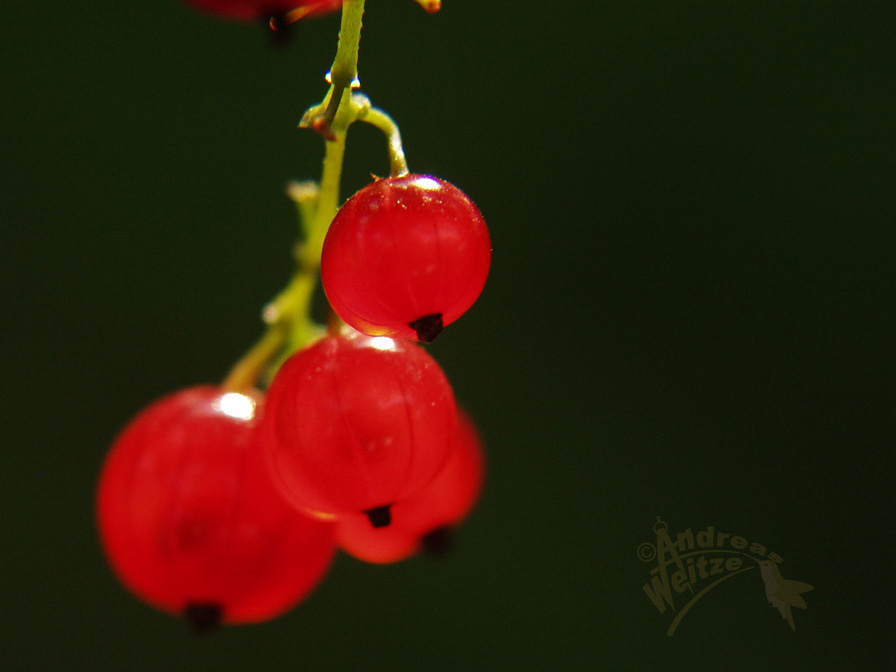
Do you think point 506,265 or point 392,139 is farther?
point 506,265

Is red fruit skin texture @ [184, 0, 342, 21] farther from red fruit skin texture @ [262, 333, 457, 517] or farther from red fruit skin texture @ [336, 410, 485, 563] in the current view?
red fruit skin texture @ [336, 410, 485, 563]

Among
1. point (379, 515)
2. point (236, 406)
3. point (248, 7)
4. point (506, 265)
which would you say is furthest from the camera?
point (506, 265)

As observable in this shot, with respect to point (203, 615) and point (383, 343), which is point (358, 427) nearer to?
point (383, 343)

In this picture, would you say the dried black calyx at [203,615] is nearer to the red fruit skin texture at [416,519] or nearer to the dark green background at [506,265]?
the red fruit skin texture at [416,519]

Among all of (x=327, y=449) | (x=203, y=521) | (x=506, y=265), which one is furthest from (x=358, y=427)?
(x=506, y=265)

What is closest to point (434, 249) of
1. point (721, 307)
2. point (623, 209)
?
point (721, 307)

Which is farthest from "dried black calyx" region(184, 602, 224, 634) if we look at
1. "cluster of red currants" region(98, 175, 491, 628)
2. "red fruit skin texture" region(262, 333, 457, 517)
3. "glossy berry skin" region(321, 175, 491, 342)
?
"glossy berry skin" region(321, 175, 491, 342)

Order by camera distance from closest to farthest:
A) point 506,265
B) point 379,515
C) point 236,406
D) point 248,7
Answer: point 248,7
point 379,515
point 236,406
point 506,265

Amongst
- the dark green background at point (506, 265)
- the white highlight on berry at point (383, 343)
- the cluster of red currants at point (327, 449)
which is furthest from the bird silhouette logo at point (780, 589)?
the white highlight on berry at point (383, 343)
